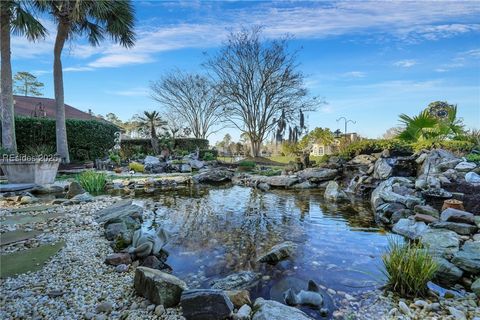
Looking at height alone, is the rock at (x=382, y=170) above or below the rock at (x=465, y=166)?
below

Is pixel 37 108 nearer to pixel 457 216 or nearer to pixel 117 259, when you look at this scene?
pixel 117 259

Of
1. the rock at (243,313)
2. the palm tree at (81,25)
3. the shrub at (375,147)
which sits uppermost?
the palm tree at (81,25)

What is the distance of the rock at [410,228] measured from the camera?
3.33m

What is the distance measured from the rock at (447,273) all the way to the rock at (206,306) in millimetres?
1834

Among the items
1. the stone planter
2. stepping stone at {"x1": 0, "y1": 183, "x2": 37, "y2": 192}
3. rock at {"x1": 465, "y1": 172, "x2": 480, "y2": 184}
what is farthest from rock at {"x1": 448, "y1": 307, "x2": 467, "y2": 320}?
the stone planter

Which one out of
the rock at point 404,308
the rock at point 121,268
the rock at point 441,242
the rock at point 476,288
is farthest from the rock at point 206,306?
the rock at point 441,242

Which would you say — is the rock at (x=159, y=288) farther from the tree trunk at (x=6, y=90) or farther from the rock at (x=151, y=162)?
the rock at (x=151, y=162)

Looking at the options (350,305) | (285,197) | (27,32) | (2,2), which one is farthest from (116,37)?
(350,305)

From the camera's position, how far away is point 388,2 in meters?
4.95

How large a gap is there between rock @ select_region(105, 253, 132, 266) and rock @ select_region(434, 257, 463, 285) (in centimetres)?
277

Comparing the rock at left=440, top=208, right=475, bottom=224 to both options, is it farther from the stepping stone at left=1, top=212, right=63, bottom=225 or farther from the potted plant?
the potted plant

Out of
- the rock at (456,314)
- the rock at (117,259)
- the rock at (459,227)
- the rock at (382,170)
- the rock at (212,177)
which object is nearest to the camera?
the rock at (456,314)

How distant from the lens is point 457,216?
3355mm

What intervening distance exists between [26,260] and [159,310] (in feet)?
5.06
